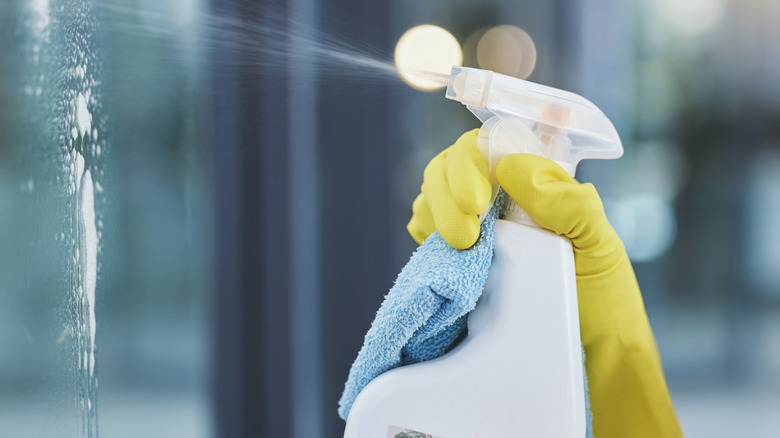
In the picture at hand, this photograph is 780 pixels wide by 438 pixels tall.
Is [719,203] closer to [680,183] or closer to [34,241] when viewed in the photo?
[680,183]

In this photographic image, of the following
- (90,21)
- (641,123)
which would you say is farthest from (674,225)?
(90,21)

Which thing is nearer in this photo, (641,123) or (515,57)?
(515,57)

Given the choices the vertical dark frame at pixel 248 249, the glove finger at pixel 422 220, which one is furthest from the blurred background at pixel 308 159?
the glove finger at pixel 422 220

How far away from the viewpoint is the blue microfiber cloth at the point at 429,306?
0.35 meters

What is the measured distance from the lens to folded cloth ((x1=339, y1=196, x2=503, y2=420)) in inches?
13.7

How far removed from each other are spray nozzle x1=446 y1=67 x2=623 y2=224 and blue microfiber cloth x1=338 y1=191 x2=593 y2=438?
0.04 metres

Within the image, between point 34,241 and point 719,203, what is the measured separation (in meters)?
1.00

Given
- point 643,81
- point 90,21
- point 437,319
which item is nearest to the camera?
point 437,319

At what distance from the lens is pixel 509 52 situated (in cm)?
82

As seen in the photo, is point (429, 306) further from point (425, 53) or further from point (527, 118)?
point (425, 53)

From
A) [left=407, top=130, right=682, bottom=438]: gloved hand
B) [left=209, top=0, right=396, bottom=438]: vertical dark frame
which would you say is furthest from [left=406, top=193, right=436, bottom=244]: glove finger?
[left=209, top=0, right=396, bottom=438]: vertical dark frame

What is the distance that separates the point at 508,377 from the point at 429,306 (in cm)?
7

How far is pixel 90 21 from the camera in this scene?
0.52m

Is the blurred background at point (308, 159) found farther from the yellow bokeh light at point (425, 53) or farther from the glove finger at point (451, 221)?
the glove finger at point (451, 221)
